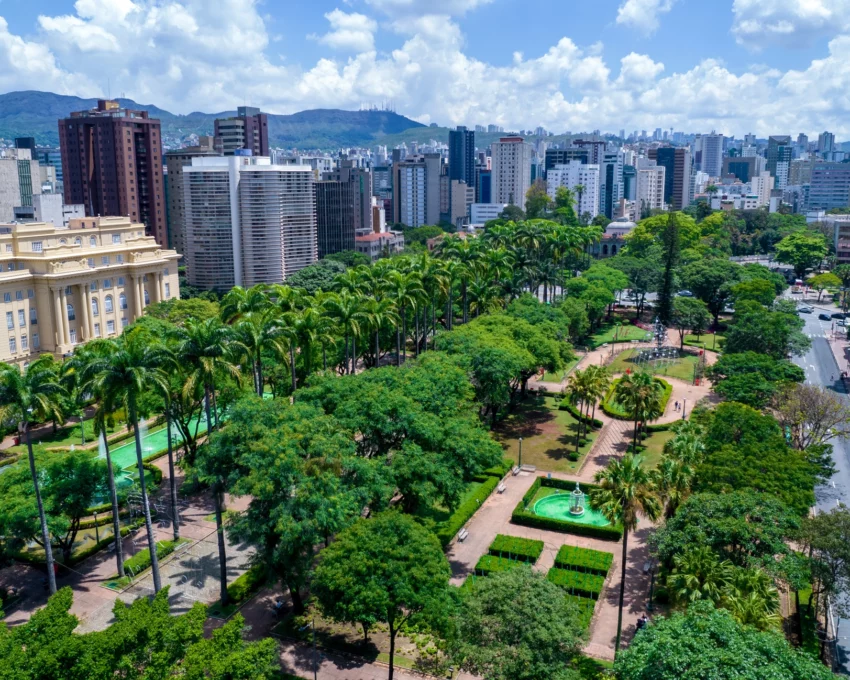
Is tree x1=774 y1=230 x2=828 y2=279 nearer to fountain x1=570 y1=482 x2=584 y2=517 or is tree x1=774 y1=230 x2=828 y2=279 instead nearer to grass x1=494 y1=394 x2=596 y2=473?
grass x1=494 y1=394 x2=596 y2=473

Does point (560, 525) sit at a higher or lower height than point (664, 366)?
lower

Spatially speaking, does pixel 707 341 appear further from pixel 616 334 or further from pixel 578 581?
pixel 578 581

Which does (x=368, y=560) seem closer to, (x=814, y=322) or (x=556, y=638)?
(x=556, y=638)

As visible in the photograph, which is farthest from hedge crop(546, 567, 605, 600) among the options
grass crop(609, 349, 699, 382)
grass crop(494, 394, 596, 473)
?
grass crop(609, 349, 699, 382)

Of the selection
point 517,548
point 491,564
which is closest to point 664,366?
point 517,548

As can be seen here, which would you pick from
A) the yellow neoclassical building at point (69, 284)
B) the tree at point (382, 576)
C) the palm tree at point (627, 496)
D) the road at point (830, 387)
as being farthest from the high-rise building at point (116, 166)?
the palm tree at point (627, 496)

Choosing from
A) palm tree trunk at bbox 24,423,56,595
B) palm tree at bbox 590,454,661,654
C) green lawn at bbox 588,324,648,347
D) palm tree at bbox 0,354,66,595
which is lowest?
green lawn at bbox 588,324,648,347
